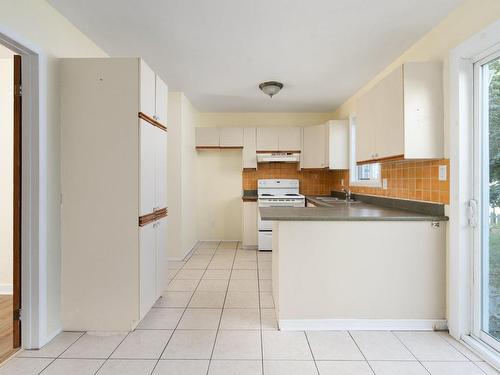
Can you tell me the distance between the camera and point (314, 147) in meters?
4.69

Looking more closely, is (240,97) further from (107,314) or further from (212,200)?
(107,314)

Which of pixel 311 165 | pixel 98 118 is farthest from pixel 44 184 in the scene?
pixel 311 165

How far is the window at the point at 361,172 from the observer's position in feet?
11.3

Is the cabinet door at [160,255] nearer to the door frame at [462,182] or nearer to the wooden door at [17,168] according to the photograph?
the wooden door at [17,168]

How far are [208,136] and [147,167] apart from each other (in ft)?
9.05

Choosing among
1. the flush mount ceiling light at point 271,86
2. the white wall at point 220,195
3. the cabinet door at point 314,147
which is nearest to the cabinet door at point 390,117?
the flush mount ceiling light at point 271,86

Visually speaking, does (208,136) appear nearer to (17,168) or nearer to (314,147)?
(314,147)

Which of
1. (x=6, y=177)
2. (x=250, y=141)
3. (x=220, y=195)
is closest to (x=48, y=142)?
(x=6, y=177)

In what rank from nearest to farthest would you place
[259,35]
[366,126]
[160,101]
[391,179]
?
[259,35], [160,101], [366,126], [391,179]

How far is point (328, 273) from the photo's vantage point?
2174mm

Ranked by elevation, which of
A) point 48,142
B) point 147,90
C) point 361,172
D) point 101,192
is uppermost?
point 147,90

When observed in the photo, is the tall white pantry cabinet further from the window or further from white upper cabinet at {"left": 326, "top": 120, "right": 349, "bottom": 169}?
white upper cabinet at {"left": 326, "top": 120, "right": 349, "bottom": 169}

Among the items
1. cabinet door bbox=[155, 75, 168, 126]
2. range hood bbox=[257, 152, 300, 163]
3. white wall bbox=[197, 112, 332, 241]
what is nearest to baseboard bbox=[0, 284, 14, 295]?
cabinet door bbox=[155, 75, 168, 126]

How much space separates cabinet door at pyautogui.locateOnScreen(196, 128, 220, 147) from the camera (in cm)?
489
